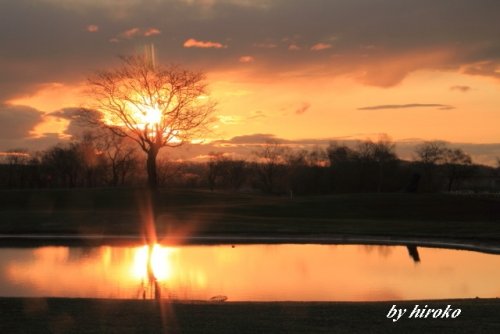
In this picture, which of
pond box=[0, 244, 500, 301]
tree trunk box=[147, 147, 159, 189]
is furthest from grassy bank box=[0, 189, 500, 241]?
pond box=[0, 244, 500, 301]

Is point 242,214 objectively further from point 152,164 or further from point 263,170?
point 263,170

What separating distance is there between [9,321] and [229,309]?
3.40m

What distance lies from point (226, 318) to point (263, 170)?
100 metres

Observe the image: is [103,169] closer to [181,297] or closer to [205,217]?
[205,217]

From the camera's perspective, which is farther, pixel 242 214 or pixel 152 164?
pixel 152 164

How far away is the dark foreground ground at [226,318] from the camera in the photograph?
25.7 ft

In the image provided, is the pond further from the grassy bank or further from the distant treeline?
the distant treeline

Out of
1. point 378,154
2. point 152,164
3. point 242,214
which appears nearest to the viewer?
point 242,214

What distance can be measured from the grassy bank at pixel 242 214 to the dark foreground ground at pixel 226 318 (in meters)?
14.7

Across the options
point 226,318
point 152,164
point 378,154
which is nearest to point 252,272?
point 226,318

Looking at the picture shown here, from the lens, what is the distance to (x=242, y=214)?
3650 cm

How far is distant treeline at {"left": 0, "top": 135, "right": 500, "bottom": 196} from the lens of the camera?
272ft

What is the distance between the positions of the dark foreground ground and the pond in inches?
115

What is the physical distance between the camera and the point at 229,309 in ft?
29.9
